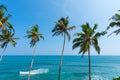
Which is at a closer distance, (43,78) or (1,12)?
(1,12)

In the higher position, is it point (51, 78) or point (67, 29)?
point (67, 29)

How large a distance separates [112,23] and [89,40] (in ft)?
25.6

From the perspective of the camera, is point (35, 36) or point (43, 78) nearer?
point (35, 36)

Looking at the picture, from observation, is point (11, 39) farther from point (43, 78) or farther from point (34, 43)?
point (43, 78)

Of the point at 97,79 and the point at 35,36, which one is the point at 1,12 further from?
the point at 97,79

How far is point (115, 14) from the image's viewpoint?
79.2ft

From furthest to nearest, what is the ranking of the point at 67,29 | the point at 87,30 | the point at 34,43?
the point at 34,43
the point at 67,29
the point at 87,30

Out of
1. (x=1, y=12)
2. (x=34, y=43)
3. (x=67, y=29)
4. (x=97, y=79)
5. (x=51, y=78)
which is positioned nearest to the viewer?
(x=1, y=12)

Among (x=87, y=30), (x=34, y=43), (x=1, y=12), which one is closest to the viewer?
(x=1, y=12)

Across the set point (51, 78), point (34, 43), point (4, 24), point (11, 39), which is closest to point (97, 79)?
point (51, 78)

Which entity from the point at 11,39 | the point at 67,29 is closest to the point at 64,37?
the point at 67,29

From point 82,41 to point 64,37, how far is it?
271 inches

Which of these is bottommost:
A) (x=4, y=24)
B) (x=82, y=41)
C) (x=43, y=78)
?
(x=43, y=78)

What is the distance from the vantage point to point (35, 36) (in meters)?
43.8
